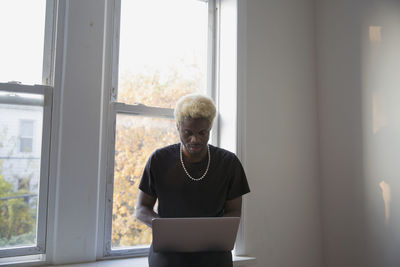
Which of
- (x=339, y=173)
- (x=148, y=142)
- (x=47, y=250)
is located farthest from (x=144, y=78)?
(x=339, y=173)

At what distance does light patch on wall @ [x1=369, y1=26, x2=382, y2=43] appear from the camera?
235 centimetres

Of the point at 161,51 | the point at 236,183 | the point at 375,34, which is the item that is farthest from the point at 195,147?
the point at 375,34

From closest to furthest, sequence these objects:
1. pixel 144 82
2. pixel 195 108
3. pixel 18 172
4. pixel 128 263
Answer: pixel 195 108 < pixel 18 172 < pixel 128 263 < pixel 144 82

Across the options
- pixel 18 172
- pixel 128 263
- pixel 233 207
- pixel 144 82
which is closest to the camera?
pixel 233 207

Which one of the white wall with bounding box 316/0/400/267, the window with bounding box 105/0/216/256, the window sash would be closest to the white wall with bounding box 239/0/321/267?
the white wall with bounding box 316/0/400/267

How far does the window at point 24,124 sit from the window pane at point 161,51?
533 mm

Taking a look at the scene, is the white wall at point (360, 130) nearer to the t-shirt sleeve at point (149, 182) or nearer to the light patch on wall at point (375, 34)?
the light patch on wall at point (375, 34)

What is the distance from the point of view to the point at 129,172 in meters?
2.40

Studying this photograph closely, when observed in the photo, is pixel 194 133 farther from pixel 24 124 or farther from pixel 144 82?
pixel 24 124

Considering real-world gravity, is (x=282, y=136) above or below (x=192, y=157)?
above

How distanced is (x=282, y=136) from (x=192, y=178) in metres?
1.19

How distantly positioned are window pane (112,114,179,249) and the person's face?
2.33 feet

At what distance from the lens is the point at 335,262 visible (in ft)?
8.71

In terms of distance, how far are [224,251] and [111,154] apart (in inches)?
42.5
